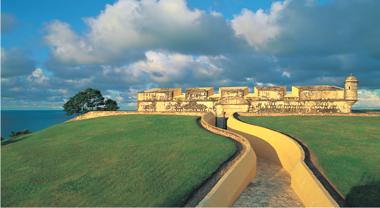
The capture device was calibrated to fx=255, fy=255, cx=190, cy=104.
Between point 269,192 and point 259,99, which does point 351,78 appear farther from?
point 269,192

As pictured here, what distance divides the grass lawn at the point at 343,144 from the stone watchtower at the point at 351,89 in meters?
5.15

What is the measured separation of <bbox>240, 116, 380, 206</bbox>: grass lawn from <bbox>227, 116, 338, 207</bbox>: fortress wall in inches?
45.2

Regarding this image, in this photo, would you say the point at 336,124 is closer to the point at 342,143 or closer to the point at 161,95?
the point at 342,143

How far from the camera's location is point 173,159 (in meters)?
15.3

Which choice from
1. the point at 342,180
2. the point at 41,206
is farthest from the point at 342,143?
the point at 41,206

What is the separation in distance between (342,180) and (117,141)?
15668mm

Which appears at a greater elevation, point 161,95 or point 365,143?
point 161,95

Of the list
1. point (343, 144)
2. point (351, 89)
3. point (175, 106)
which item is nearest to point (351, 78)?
point (351, 89)

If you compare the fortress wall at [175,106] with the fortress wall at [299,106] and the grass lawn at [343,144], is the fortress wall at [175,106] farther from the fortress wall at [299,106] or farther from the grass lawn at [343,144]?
the grass lawn at [343,144]

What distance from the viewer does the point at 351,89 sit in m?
31.0

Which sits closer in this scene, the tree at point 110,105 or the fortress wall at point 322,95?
the fortress wall at point 322,95

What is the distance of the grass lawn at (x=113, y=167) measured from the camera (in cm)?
1146

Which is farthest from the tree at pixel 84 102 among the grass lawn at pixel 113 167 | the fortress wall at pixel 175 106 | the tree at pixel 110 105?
the grass lawn at pixel 113 167

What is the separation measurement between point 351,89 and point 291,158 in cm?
1985
